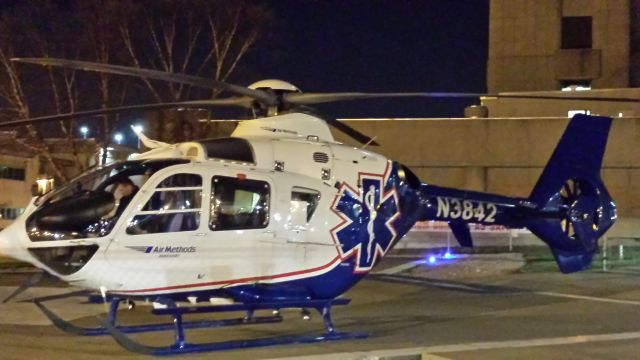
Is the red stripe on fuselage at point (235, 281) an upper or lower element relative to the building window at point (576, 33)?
lower

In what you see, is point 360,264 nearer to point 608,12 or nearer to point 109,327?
point 109,327

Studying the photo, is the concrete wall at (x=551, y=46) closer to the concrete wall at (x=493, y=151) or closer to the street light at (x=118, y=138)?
the concrete wall at (x=493, y=151)

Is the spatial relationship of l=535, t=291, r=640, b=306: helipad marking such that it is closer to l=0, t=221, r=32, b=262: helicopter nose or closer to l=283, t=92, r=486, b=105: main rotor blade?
l=283, t=92, r=486, b=105: main rotor blade

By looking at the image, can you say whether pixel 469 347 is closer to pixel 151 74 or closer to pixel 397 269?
pixel 151 74

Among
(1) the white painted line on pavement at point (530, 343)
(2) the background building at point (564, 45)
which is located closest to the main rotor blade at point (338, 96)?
(1) the white painted line on pavement at point (530, 343)

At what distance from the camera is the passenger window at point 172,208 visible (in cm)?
1181

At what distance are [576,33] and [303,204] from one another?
42171 millimetres

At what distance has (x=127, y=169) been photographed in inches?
472

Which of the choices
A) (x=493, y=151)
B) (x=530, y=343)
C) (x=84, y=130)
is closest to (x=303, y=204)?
(x=530, y=343)

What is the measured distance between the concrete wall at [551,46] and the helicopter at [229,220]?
1517 inches

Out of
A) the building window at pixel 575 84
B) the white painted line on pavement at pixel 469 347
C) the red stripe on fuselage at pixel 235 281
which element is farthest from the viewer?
the building window at pixel 575 84

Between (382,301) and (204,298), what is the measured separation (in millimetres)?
6053

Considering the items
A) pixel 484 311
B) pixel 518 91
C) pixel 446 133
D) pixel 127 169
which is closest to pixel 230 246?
pixel 127 169

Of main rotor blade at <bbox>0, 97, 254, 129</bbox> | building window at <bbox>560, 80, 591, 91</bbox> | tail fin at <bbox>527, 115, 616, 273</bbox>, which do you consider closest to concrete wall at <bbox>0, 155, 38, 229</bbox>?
building window at <bbox>560, 80, 591, 91</bbox>
